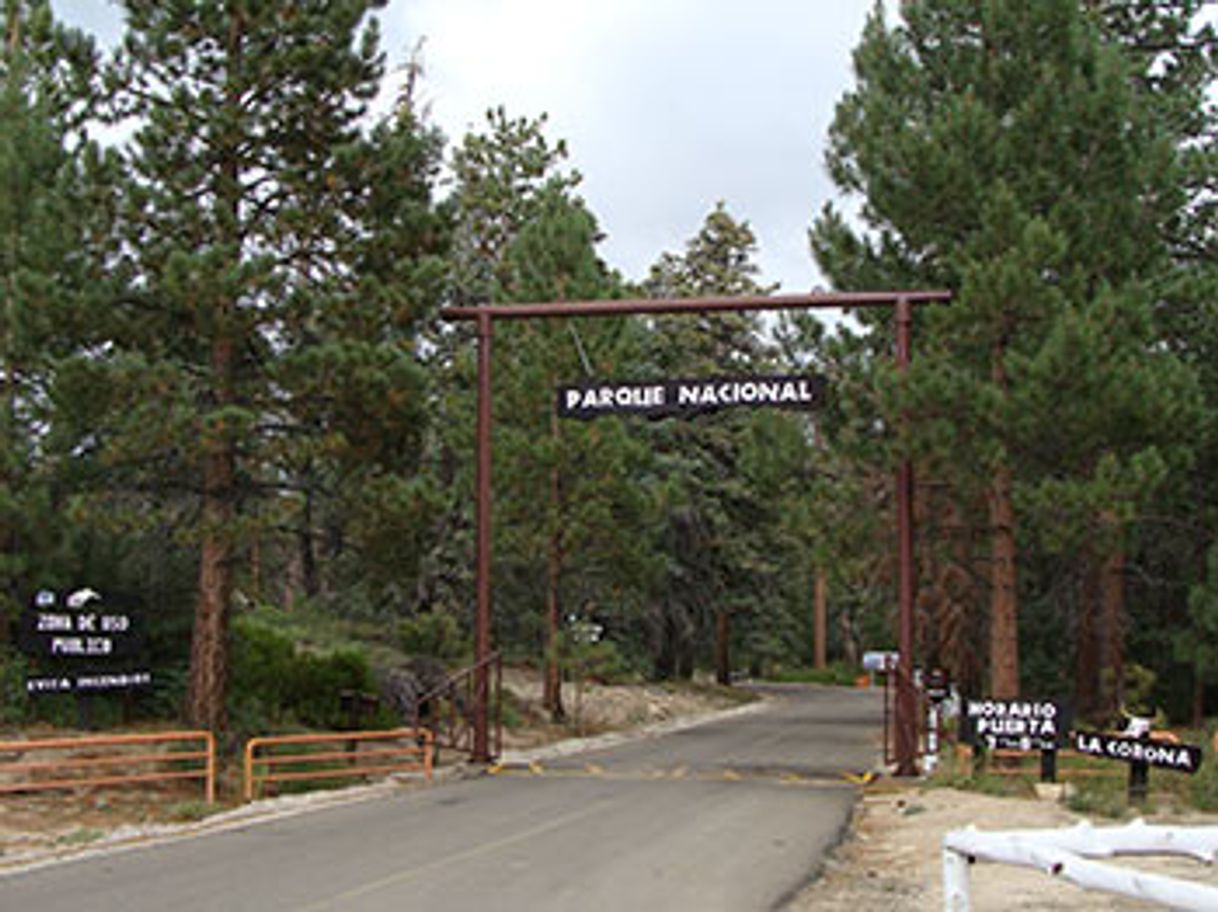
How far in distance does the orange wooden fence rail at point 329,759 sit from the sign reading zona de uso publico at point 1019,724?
7.03 m

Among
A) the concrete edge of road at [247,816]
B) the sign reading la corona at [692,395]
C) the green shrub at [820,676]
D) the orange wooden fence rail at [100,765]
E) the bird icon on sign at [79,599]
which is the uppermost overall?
the sign reading la corona at [692,395]

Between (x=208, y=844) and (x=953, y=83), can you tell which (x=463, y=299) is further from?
(x=208, y=844)

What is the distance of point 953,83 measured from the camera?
22.4 metres

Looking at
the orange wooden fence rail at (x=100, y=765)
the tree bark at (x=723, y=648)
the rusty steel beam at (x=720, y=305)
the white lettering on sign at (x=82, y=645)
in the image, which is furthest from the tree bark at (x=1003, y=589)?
the tree bark at (x=723, y=648)

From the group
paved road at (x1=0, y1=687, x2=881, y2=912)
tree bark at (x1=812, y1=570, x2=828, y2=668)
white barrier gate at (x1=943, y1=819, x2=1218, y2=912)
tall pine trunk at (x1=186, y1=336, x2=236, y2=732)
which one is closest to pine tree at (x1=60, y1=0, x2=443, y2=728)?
tall pine trunk at (x1=186, y1=336, x2=236, y2=732)

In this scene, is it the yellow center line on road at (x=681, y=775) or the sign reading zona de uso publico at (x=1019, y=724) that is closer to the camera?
the sign reading zona de uso publico at (x=1019, y=724)

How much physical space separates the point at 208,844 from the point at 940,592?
19.0 meters

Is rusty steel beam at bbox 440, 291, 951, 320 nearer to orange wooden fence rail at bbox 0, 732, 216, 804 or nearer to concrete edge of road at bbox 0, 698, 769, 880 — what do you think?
concrete edge of road at bbox 0, 698, 769, 880

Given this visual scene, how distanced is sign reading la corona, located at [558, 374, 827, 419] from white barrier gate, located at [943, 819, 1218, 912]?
47.5 feet

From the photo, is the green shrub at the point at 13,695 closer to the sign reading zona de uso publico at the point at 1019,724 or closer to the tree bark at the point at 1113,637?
the sign reading zona de uso publico at the point at 1019,724

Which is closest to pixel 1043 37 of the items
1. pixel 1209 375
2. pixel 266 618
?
pixel 1209 375

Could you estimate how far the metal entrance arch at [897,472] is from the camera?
63.7ft

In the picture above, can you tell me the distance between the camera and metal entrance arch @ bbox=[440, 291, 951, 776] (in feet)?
63.7

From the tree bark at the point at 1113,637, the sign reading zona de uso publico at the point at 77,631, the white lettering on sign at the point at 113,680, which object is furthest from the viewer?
the tree bark at the point at 1113,637
